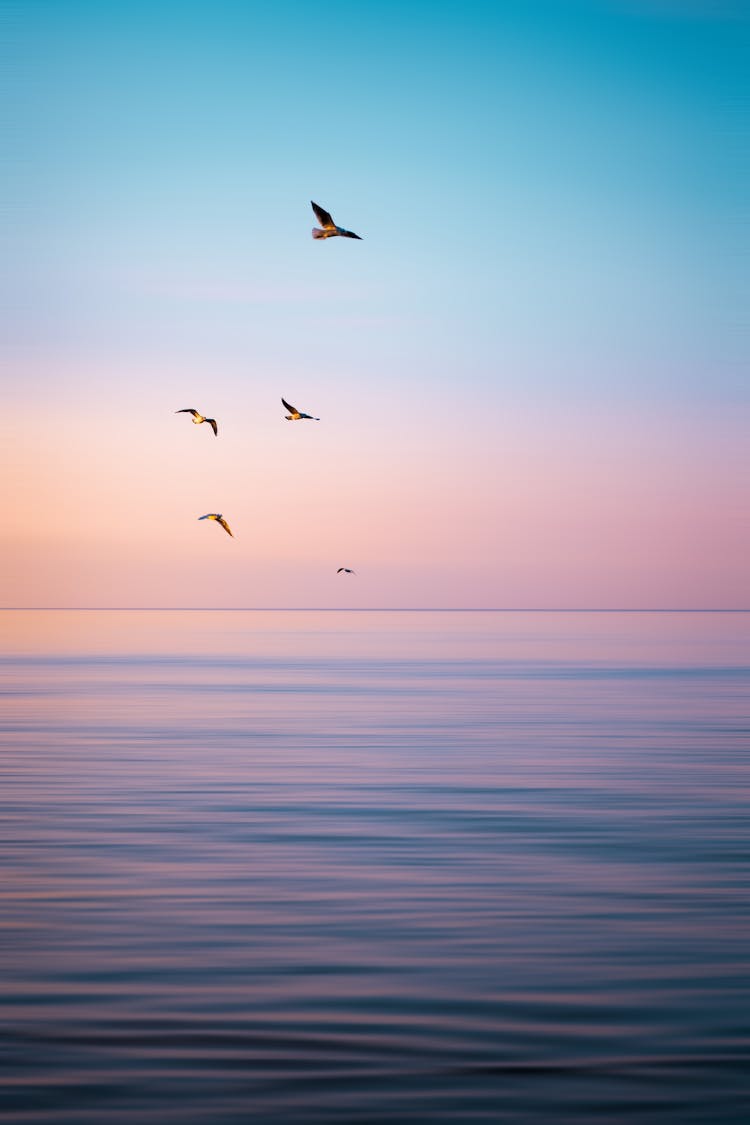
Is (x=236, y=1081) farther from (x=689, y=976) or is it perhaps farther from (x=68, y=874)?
(x=68, y=874)

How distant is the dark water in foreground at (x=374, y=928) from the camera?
43.8 ft

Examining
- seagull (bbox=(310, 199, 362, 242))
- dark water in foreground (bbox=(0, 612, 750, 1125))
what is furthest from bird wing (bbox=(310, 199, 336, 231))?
dark water in foreground (bbox=(0, 612, 750, 1125))

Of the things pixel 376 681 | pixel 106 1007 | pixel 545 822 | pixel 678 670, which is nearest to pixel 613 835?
pixel 545 822

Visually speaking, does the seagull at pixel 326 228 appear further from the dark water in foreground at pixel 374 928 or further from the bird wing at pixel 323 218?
the dark water in foreground at pixel 374 928

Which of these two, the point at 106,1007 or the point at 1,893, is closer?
the point at 106,1007

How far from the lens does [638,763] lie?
3869 cm

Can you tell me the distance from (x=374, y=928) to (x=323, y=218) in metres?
24.3

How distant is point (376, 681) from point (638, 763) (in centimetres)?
3835

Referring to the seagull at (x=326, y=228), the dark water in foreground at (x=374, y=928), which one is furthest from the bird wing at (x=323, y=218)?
the dark water in foreground at (x=374, y=928)

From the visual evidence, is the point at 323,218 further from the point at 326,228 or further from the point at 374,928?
the point at 374,928

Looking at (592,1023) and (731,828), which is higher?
(731,828)

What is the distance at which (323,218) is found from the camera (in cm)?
3956

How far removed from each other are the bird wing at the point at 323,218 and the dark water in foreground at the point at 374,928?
14.0 m

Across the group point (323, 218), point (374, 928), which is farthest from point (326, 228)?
point (374, 928)
